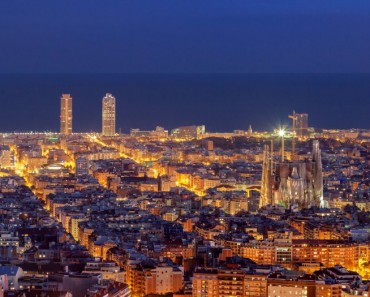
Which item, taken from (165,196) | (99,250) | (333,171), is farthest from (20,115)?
(99,250)

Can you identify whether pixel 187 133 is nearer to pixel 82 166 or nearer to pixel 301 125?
pixel 301 125

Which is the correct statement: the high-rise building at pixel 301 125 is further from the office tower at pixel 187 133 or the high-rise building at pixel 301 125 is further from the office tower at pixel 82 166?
the office tower at pixel 82 166

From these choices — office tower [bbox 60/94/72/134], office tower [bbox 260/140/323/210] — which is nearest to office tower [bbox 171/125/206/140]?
office tower [bbox 60/94/72/134]

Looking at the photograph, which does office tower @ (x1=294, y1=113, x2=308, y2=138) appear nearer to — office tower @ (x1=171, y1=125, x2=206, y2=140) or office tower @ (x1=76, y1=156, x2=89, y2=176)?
Result: office tower @ (x1=171, y1=125, x2=206, y2=140)

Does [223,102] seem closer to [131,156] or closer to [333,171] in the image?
[131,156]

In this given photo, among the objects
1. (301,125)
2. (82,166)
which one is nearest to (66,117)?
(301,125)

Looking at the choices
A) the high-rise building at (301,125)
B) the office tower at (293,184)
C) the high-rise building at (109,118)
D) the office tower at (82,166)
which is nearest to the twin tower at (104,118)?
the high-rise building at (109,118)
